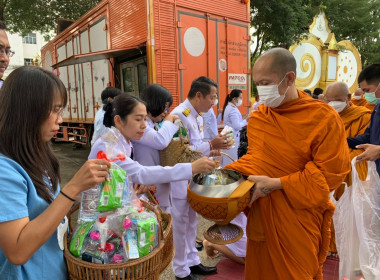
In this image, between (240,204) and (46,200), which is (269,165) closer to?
(240,204)

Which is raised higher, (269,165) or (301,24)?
(301,24)

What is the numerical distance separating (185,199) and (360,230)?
150cm

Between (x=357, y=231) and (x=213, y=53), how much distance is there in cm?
430

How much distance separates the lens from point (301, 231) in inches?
66.0

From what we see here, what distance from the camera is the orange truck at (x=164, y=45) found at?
4.81 meters

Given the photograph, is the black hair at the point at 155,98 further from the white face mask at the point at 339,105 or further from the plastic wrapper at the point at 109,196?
the white face mask at the point at 339,105

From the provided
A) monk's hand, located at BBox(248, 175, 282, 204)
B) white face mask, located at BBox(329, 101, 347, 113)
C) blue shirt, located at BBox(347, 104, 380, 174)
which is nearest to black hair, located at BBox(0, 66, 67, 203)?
monk's hand, located at BBox(248, 175, 282, 204)

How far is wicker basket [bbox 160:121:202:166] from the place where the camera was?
2.10 meters

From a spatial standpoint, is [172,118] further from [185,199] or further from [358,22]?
[358,22]

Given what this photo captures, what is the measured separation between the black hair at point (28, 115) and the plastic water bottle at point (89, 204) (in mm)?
186

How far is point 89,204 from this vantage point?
1.20 m

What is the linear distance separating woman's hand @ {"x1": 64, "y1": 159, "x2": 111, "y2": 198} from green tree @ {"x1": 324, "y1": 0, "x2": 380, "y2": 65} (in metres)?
17.6

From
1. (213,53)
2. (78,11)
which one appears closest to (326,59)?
(213,53)

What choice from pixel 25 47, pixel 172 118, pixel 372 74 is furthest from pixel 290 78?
pixel 25 47
